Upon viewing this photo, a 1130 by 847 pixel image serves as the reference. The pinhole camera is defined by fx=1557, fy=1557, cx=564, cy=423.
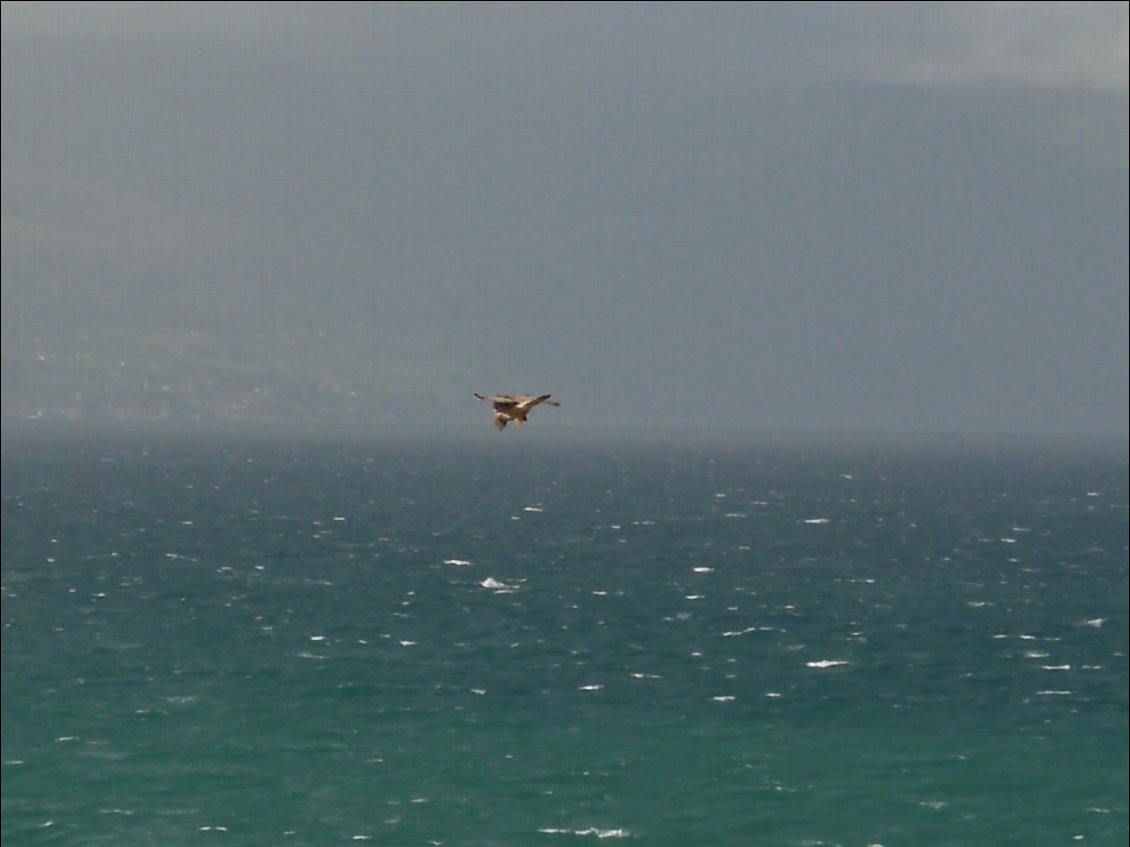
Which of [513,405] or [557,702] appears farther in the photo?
[557,702]

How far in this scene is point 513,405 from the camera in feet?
74.3

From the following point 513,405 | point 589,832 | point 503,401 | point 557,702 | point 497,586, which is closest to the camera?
point 513,405

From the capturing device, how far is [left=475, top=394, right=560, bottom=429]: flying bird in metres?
22.3

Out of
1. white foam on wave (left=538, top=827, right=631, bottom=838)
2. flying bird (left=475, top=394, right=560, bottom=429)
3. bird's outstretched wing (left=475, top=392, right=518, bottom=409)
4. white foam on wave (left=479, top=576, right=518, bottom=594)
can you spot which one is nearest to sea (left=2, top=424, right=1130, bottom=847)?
white foam on wave (left=538, top=827, right=631, bottom=838)

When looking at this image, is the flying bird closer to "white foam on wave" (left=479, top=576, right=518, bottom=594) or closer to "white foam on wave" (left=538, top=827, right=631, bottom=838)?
"white foam on wave" (left=538, top=827, right=631, bottom=838)

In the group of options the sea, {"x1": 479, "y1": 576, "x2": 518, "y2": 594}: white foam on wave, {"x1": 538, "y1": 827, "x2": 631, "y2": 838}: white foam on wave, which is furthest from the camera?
{"x1": 479, "y1": 576, "x2": 518, "y2": 594}: white foam on wave

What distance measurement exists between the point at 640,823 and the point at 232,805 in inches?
779

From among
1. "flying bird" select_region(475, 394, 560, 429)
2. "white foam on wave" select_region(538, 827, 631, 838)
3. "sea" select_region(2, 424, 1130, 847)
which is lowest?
"white foam on wave" select_region(538, 827, 631, 838)

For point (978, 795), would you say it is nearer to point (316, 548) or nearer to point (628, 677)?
point (628, 677)

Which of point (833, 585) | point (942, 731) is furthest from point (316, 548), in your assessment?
point (942, 731)

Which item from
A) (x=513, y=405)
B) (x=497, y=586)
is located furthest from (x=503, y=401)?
(x=497, y=586)

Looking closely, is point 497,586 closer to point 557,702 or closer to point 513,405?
point 557,702

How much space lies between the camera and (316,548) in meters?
174

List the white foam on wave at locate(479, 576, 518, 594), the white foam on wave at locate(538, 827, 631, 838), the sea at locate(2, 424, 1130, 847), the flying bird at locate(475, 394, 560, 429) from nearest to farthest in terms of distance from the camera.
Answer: the flying bird at locate(475, 394, 560, 429) → the white foam on wave at locate(538, 827, 631, 838) → the sea at locate(2, 424, 1130, 847) → the white foam on wave at locate(479, 576, 518, 594)
